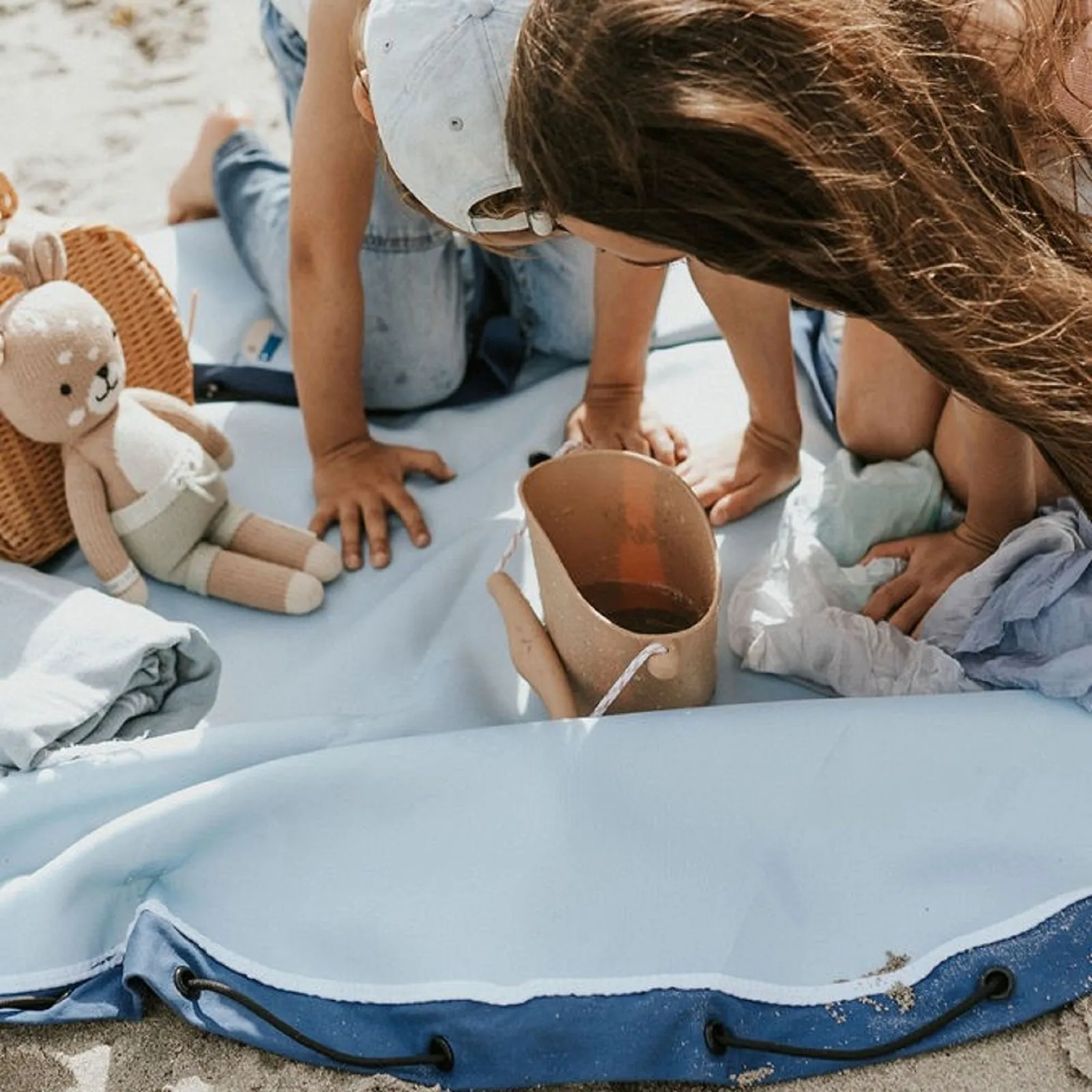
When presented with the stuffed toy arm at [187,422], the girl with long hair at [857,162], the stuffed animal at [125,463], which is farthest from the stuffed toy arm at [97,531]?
the girl with long hair at [857,162]

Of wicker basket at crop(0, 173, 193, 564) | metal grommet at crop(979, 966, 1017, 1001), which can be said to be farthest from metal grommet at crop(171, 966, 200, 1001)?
metal grommet at crop(979, 966, 1017, 1001)

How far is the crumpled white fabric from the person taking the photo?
1.28 m

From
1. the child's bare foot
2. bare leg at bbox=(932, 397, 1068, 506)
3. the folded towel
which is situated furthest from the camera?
the child's bare foot

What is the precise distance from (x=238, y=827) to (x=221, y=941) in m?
0.09

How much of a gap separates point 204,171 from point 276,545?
0.71m

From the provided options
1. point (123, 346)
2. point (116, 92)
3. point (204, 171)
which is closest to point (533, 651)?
point (123, 346)

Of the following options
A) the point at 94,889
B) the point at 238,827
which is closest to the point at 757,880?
the point at 238,827

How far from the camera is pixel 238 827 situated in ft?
3.89

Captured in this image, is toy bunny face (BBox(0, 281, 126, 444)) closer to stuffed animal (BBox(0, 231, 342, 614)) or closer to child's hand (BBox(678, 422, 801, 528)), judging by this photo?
stuffed animal (BBox(0, 231, 342, 614))

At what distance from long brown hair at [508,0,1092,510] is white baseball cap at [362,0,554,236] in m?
0.07

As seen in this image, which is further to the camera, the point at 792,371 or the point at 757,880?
the point at 792,371

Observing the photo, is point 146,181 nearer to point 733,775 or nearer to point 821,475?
point 821,475

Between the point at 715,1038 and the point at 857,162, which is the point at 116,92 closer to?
the point at 857,162

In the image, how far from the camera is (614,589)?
138 centimetres
